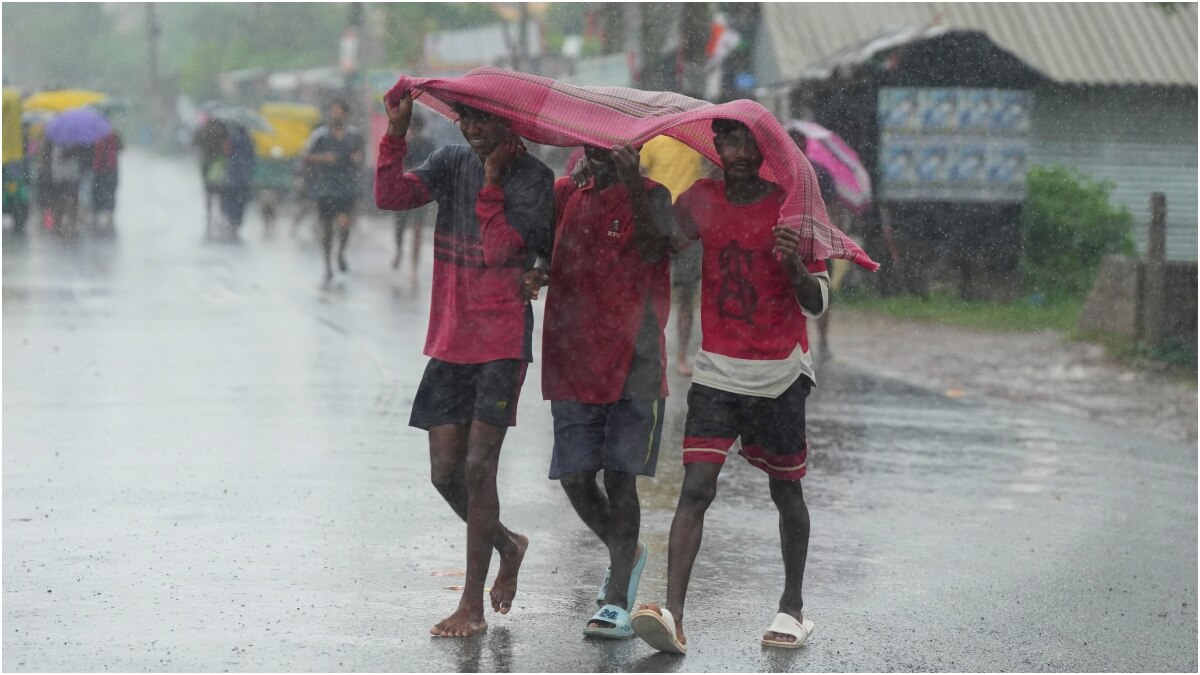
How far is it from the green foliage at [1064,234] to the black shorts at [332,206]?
797 centimetres

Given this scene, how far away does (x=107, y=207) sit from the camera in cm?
2709

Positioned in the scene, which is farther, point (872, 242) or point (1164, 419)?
point (872, 242)

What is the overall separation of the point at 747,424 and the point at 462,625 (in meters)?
1.10

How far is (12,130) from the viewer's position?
2330 centimetres

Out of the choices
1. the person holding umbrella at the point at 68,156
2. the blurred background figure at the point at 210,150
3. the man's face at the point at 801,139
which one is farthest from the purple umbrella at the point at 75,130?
the man's face at the point at 801,139

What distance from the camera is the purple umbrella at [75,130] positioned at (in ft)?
80.1

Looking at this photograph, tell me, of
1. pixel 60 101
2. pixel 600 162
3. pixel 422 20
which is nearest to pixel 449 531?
pixel 600 162

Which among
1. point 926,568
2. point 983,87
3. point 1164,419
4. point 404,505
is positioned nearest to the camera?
point 926,568

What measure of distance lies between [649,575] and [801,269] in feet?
5.71

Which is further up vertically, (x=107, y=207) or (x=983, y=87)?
(x=983, y=87)

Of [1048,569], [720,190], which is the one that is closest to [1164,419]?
[1048,569]

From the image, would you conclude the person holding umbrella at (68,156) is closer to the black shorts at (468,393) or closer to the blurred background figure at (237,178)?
the blurred background figure at (237,178)

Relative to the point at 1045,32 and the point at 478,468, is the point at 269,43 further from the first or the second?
the point at 478,468

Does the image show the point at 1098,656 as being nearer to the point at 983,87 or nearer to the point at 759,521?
the point at 759,521
